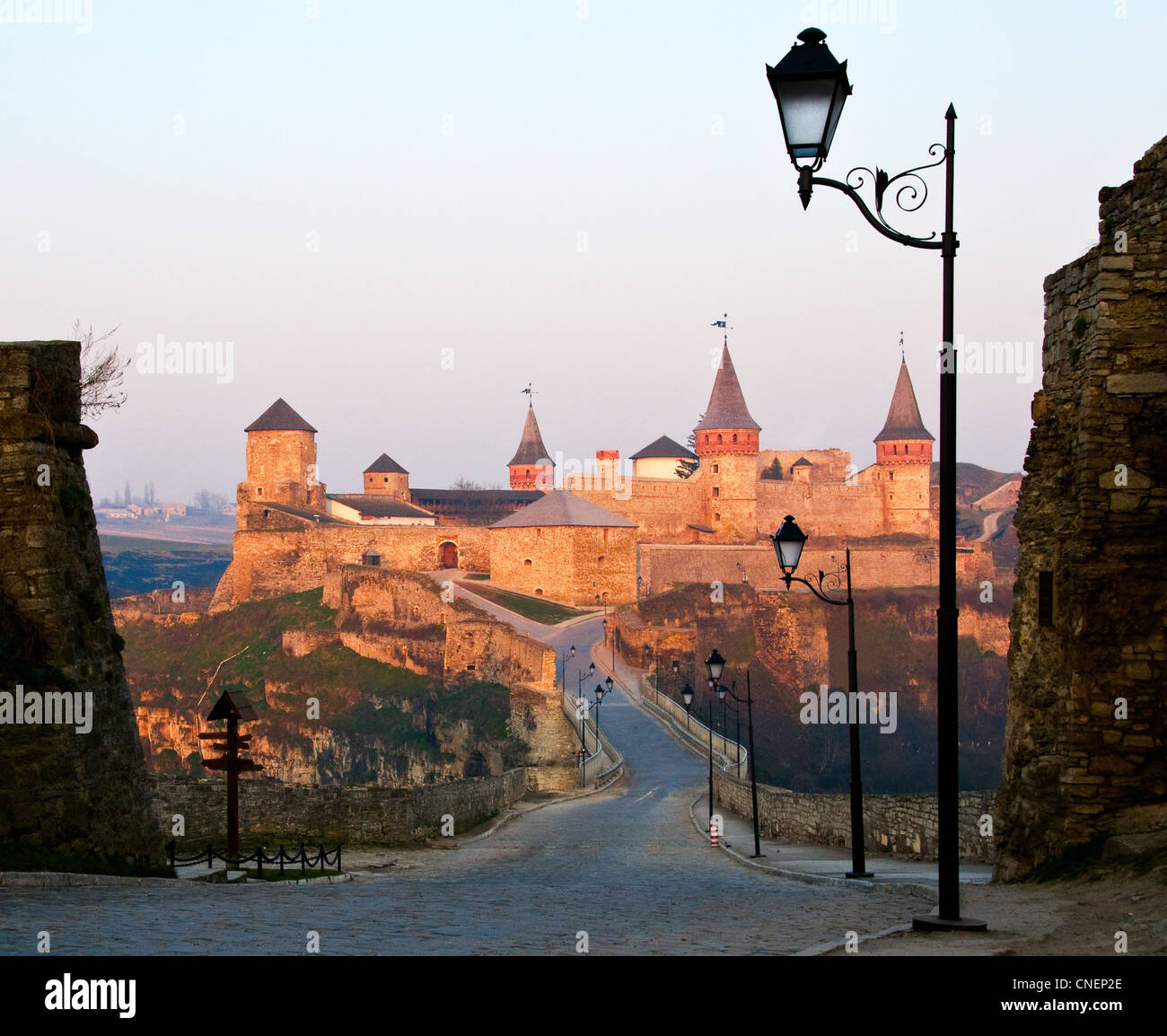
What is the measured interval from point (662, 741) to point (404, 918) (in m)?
28.6

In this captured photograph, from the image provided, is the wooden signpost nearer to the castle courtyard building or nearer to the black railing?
the black railing

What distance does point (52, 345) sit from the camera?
12.6 meters

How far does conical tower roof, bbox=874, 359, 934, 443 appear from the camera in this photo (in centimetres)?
9569

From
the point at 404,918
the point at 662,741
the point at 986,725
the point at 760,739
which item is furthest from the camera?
the point at 986,725

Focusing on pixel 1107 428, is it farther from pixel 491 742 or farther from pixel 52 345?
pixel 491 742

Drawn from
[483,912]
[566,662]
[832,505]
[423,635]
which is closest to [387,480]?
[832,505]

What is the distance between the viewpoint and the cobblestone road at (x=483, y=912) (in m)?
7.89

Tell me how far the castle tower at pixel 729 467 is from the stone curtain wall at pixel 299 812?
6370 centimetres

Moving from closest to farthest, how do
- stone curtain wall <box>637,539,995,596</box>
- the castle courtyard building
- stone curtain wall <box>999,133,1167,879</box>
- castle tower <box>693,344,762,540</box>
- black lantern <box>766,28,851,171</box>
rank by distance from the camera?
black lantern <box>766,28,851,171</box>, stone curtain wall <box>999,133,1167,879</box>, the castle courtyard building, stone curtain wall <box>637,539,995,596</box>, castle tower <box>693,344,762,540</box>

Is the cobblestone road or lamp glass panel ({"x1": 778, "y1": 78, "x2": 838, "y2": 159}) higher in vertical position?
lamp glass panel ({"x1": 778, "y1": 78, "x2": 838, "y2": 159})

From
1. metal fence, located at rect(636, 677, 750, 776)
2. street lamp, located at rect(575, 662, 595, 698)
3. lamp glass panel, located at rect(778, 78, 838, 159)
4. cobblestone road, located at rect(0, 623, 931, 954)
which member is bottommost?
metal fence, located at rect(636, 677, 750, 776)

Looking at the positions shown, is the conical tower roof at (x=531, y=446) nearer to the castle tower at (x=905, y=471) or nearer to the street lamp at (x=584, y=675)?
the castle tower at (x=905, y=471)

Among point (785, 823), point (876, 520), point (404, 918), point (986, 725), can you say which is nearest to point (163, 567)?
point (876, 520)

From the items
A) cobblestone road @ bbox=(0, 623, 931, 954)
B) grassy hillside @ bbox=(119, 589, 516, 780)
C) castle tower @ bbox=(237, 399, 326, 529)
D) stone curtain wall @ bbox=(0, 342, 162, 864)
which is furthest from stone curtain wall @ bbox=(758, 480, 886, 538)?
stone curtain wall @ bbox=(0, 342, 162, 864)
